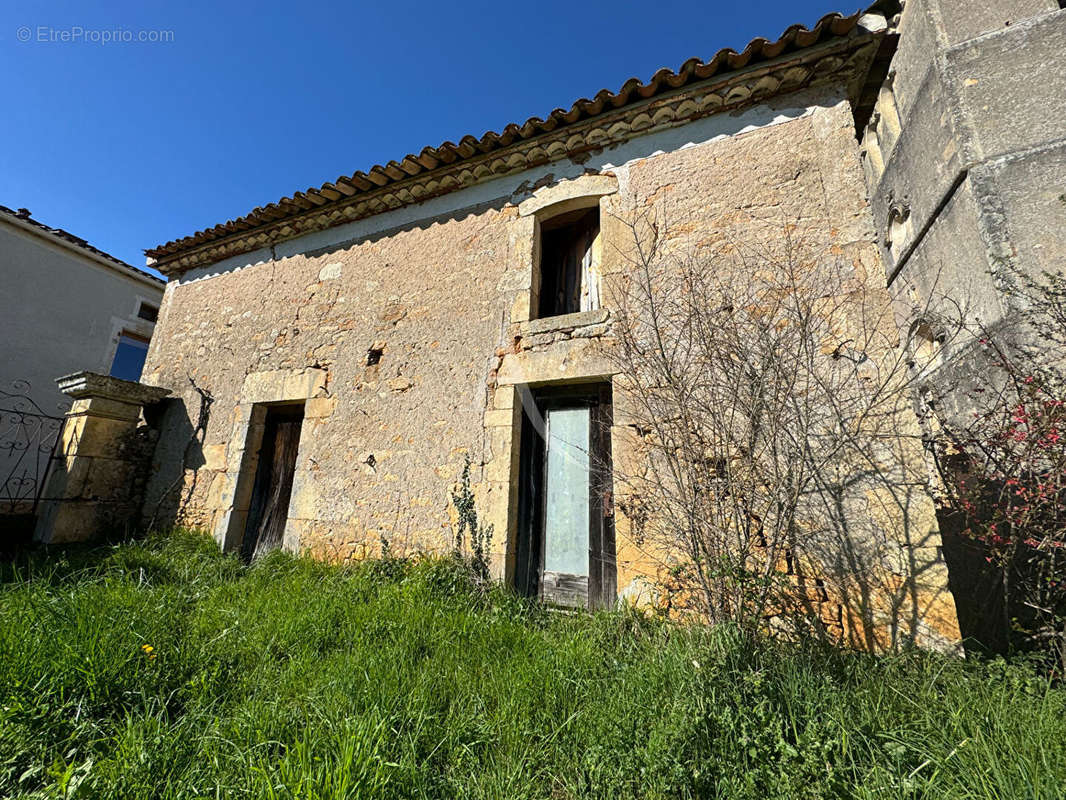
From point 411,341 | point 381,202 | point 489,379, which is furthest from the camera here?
point 381,202

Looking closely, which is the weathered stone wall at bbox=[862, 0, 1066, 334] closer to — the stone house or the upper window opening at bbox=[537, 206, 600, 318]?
the stone house

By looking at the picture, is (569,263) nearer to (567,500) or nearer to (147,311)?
(567,500)

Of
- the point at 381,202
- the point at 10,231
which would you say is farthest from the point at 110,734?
the point at 10,231

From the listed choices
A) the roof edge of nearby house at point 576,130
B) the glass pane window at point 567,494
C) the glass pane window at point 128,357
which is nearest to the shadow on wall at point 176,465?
the roof edge of nearby house at point 576,130

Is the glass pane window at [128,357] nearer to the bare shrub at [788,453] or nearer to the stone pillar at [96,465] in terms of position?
the stone pillar at [96,465]

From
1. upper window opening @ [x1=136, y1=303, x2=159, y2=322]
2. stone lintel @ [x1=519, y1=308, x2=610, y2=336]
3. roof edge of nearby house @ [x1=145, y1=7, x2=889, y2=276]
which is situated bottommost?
stone lintel @ [x1=519, y1=308, x2=610, y2=336]

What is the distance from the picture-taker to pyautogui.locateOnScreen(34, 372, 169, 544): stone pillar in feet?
15.5

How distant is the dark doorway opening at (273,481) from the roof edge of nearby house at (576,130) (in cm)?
243

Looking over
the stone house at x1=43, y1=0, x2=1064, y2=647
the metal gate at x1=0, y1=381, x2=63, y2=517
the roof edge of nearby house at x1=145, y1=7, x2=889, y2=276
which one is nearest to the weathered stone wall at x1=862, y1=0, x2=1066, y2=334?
the stone house at x1=43, y1=0, x2=1064, y2=647

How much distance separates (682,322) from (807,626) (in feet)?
7.09

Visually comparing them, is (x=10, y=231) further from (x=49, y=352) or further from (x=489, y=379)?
(x=489, y=379)

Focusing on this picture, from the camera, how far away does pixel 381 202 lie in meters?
5.02

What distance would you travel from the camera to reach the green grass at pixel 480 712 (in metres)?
1.46

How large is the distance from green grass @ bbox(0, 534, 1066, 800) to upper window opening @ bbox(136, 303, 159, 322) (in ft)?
31.7
